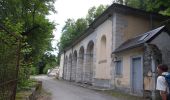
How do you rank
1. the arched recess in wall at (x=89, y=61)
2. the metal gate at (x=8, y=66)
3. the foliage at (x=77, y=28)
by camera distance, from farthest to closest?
the foliage at (x=77, y=28) < the arched recess in wall at (x=89, y=61) < the metal gate at (x=8, y=66)

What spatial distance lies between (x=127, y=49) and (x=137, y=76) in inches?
69.0

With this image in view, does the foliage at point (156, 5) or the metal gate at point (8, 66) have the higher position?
the foliage at point (156, 5)

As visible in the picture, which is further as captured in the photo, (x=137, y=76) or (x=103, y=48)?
(x=103, y=48)

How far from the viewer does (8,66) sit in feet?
14.9

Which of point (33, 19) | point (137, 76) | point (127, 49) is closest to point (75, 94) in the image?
point (137, 76)

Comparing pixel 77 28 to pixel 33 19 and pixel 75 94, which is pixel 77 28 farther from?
pixel 75 94

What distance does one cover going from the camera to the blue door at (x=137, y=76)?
43.9 ft

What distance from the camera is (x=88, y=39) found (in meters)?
25.2

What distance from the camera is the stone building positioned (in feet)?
41.2

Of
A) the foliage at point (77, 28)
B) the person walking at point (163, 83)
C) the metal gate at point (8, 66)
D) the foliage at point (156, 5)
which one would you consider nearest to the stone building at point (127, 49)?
the foliage at point (156, 5)

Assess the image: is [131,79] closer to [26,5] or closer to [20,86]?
[20,86]

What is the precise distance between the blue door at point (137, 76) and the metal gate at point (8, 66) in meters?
9.50

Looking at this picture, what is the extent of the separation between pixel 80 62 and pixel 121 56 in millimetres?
14396

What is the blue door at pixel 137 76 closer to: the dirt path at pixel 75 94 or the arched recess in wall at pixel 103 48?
the dirt path at pixel 75 94
